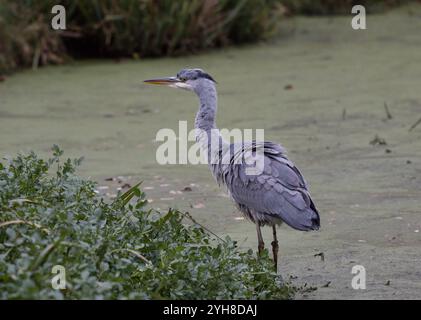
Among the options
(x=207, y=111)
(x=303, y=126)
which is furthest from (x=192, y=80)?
(x=303, y=126)

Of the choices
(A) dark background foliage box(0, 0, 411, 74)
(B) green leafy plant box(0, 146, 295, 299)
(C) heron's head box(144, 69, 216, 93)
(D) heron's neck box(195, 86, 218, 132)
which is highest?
(A) dark background foliage box(0, 0, 411, 74)

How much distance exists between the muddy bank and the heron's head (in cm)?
75

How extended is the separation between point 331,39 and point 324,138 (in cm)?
343

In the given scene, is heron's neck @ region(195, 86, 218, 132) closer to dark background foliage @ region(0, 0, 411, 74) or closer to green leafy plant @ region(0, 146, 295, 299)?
green leafy plant @ region(0, 146, 295, 299)

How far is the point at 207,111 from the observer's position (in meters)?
5.27

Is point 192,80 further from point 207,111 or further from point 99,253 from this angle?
point 99,253

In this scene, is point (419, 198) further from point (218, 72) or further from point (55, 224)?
point (218, 72)

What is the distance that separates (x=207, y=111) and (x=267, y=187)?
28.0 inches

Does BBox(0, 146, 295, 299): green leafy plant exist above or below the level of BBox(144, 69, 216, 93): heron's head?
below

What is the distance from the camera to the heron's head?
5371 mm

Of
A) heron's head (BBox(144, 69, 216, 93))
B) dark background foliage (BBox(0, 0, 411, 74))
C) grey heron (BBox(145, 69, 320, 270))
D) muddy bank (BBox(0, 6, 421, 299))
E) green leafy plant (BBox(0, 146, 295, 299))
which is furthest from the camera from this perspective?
dark background foliage (BBox(0, 0, 411, 74))

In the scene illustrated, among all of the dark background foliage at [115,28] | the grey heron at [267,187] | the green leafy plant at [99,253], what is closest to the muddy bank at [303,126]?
the dark background foliage at [115,28]

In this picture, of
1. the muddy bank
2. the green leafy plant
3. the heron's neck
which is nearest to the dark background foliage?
the muddy bank

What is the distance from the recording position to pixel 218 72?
9.22 m
